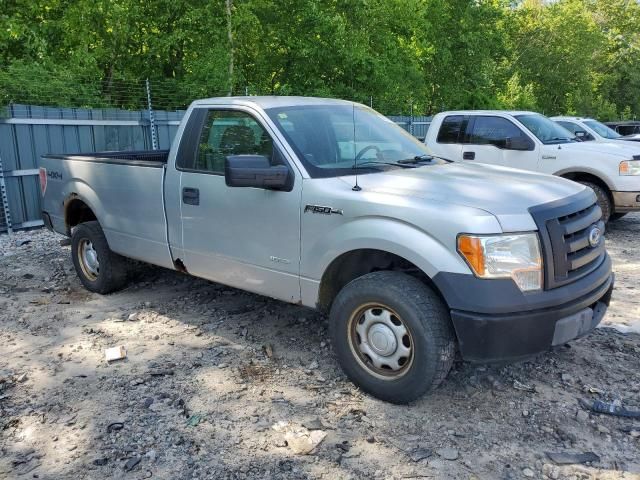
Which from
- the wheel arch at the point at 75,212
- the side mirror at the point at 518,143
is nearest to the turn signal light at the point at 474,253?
the wheel arch at the point at 75,212

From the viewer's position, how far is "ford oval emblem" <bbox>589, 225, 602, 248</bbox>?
376 centimetres

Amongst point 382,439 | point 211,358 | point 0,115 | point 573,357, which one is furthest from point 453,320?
point 0,115

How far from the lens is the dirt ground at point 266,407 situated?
3.13m

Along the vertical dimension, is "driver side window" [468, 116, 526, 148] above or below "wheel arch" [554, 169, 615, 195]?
above

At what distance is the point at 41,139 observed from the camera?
9.65m

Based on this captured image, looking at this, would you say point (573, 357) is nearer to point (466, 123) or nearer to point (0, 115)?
point (466, 123)

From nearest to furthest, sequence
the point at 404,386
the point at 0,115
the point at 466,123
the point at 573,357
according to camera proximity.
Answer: the point at 404,386 < the point at 573,357 < the point at 0,115 < the point at 466,123

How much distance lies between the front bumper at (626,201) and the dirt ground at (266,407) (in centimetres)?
391

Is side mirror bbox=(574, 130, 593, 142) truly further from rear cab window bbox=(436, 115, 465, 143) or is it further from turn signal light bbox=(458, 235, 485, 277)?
turn signal light bbox=(458, 235, 485, 277)

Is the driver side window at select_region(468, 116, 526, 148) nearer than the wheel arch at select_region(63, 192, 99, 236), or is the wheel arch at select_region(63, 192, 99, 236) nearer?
the wheel arch at select_region(63, 192, 99, 236)

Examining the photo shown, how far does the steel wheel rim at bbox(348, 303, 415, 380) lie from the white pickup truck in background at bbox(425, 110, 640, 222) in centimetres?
569

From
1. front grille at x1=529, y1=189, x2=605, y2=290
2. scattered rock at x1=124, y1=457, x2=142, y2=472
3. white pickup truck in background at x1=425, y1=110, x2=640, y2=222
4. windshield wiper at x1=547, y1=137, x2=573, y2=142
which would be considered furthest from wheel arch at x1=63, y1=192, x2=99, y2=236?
windshield wiper at x1=547, y1=137, x2=573, y2=142

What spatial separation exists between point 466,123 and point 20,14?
11.0 m

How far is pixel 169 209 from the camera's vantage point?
493cm
